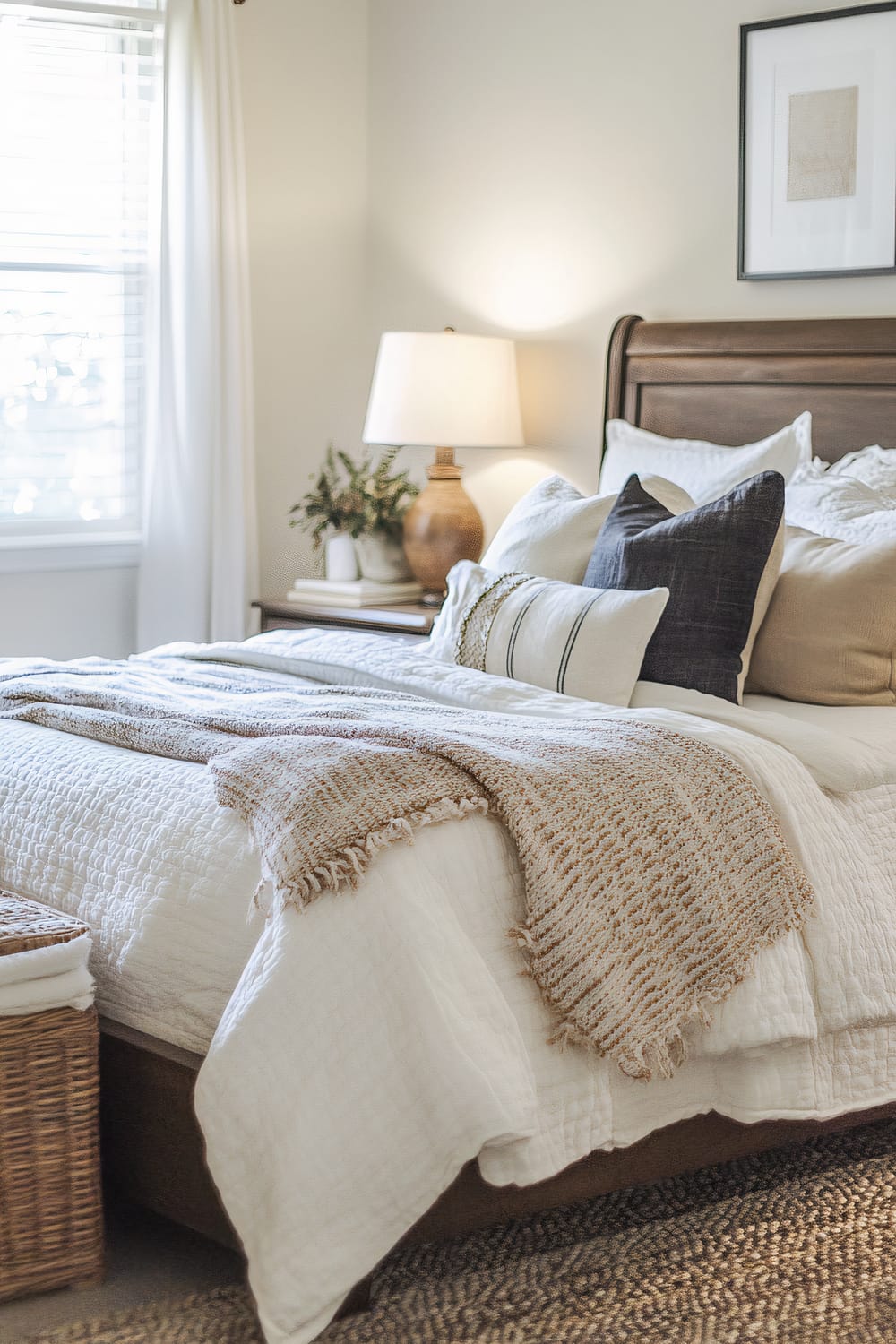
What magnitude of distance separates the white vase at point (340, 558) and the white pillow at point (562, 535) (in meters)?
1.09

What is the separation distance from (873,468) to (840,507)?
0.61 ft

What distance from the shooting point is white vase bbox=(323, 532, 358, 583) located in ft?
13.9

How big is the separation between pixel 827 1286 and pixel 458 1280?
0.47 meters

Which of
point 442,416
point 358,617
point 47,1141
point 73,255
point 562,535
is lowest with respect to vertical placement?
point 47,1141

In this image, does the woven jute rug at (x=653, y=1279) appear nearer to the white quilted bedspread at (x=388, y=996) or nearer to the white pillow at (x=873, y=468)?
the white quilted bedspread at (x=388, y=996)

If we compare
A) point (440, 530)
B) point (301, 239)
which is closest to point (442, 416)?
point (440, 530)

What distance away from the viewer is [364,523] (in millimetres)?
4148

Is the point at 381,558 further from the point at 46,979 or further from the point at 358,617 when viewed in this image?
the point at 46,979

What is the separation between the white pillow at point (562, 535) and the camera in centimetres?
300

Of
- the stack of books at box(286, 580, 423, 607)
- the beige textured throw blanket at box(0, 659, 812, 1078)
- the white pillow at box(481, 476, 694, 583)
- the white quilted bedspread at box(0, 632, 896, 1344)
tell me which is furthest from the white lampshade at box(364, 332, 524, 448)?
the beige textured throw blanket at box(0, 659, 812, 1078)

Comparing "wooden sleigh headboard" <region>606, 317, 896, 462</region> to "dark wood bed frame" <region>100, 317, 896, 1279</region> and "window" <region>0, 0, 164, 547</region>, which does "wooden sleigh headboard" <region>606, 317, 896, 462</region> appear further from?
"window" <region>0, 0, 164, 547</region>

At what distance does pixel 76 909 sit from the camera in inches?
82.4

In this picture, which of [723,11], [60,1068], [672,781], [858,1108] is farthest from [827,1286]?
[723,11]

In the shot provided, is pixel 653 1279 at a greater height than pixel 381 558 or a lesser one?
lesser
